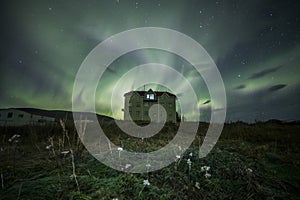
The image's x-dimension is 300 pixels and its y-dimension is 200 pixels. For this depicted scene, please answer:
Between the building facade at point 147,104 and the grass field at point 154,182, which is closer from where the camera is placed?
the grass field at point 154,182

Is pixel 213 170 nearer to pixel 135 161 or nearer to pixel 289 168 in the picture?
pixel 135 161

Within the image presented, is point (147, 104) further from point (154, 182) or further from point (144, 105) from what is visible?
point (154, 182)

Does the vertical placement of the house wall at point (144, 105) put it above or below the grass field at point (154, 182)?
above

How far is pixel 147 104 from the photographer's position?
131ft

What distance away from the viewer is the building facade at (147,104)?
128 ft

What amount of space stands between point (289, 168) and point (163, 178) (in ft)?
9.62

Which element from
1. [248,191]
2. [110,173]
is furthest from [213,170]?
[110,173]

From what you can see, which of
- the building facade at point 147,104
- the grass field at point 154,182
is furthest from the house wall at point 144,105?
the grass field at point 154,182

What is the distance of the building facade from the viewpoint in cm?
3906

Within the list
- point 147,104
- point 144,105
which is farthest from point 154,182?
point 147,104

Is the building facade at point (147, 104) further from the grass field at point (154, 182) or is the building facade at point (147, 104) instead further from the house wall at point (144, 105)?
the grass field at point (154, 182)

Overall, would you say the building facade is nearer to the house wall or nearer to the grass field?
the house wall

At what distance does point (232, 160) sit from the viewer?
3195 mm

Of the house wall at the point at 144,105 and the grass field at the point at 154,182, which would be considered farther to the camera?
the house wall at the point at 144,105
